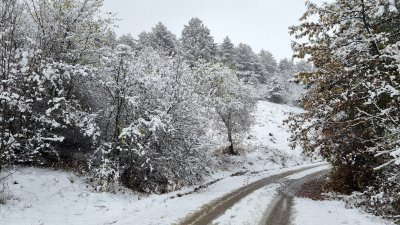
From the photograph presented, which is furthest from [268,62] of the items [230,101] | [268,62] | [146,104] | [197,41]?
[146,104]

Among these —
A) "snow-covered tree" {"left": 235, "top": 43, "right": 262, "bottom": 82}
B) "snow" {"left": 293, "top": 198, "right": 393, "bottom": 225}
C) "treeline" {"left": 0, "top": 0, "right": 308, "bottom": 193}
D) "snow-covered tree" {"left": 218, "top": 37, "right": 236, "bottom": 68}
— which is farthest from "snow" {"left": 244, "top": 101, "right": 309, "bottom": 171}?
"snow" {"left": 293, "top": 198, "right": 393, "bottom": 225}

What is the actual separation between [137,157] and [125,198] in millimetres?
2745

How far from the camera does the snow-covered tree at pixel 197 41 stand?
58.2 metres

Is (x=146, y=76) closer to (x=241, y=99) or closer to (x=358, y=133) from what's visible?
(x=358, y=133)

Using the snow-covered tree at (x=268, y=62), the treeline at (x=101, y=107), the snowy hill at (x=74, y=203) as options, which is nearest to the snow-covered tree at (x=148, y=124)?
the treeline at (x=101, y=107)

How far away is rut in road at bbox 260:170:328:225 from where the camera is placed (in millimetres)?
12156

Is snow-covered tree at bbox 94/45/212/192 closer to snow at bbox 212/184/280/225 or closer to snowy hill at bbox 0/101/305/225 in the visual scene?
snowy hill at bbox 0/101/305/225

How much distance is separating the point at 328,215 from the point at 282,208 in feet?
6.40

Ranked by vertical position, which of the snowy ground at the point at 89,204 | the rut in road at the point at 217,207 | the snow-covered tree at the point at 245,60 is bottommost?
the rut in road at the point at 217,207

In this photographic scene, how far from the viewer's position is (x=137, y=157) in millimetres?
17406

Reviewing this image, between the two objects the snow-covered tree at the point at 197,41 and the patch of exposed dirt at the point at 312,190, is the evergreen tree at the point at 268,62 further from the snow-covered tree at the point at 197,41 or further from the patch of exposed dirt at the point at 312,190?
the patch of exposed dirt at the point at 312,190

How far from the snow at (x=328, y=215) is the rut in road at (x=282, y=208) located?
336mm

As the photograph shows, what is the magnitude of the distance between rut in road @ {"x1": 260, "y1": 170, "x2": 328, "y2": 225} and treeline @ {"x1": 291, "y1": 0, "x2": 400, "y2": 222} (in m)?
2.73

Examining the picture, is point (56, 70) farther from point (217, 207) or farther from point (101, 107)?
point (217, 207)
